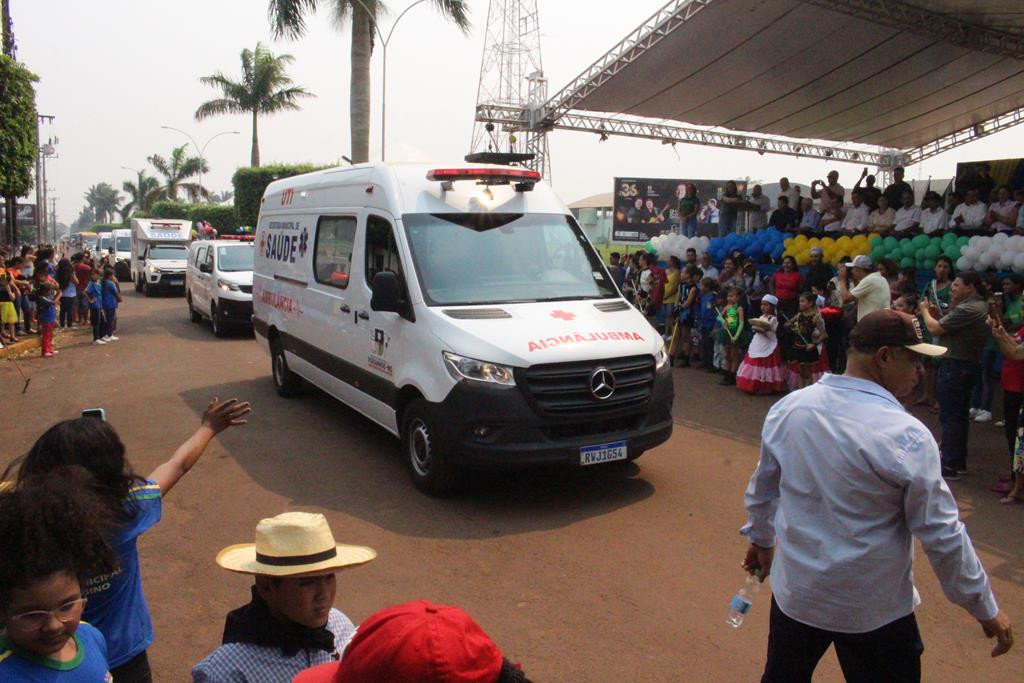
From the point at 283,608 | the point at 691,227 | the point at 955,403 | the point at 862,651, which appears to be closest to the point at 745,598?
the point at 862,651

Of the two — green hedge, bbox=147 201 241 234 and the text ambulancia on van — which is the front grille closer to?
the text ambulancia on van

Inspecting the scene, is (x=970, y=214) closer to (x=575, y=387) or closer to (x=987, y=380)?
(x=987, y=380)

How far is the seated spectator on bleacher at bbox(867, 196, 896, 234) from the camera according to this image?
1261 centimetres

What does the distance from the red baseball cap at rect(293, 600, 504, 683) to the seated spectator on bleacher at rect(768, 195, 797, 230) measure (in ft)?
45.2

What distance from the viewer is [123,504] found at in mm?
2607

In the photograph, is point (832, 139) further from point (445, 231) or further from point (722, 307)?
point (445, 231)

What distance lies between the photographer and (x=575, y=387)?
20.3 ft

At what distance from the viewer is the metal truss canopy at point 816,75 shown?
44.6ft

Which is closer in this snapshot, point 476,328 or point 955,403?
point 476,328

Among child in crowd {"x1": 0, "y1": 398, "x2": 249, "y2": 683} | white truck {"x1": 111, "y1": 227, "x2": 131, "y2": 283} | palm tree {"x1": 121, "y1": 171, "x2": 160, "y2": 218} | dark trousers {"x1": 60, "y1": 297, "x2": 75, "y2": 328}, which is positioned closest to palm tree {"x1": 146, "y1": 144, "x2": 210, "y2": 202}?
palm tree {"x1": 121, "y1": 171, "x2": 160, "y2": 218}

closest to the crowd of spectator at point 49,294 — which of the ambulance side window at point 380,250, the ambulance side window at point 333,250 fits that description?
the ambulance side window at point 333,250

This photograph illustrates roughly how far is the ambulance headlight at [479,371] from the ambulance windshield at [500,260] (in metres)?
0.73

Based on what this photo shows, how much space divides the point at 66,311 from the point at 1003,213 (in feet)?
59.6

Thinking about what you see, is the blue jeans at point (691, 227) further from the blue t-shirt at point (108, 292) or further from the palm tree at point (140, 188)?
the palm tree at point (140, 188)
